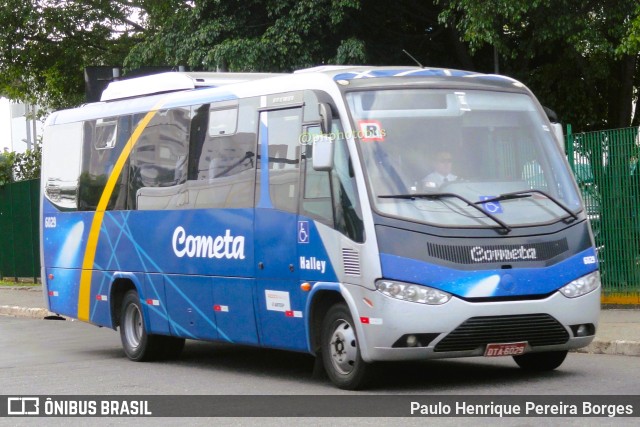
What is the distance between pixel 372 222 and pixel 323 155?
74 centimetres

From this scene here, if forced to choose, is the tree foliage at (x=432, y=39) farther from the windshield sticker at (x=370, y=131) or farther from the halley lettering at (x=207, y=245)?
the windshield sticker at (x=370, y=131)

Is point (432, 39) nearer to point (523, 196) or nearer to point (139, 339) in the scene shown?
point (139, 339)

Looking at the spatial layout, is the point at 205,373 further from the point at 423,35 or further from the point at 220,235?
A: the point at 423,35

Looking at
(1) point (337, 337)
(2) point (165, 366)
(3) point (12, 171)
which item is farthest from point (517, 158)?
(3) point (12, 171)

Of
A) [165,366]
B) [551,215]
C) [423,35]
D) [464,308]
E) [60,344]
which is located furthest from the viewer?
[423,35]

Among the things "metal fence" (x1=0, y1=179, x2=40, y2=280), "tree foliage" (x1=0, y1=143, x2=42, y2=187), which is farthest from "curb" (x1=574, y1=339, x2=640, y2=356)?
"tree foliage" (x1=0, y1=143, x2=42, y2=187)

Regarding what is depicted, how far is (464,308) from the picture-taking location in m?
9.91

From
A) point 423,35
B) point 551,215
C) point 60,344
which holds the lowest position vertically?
point 60,344

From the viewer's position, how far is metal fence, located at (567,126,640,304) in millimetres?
16000

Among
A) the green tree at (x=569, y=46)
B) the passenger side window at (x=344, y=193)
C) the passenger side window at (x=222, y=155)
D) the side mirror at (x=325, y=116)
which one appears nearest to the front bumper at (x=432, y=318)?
the passenger side window at (x=344, y=193)

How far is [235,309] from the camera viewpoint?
12.0m

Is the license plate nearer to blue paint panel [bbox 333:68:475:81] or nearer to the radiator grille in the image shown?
the radiator grille

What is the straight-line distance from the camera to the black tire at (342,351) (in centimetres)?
1032

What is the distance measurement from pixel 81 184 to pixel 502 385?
687cm
